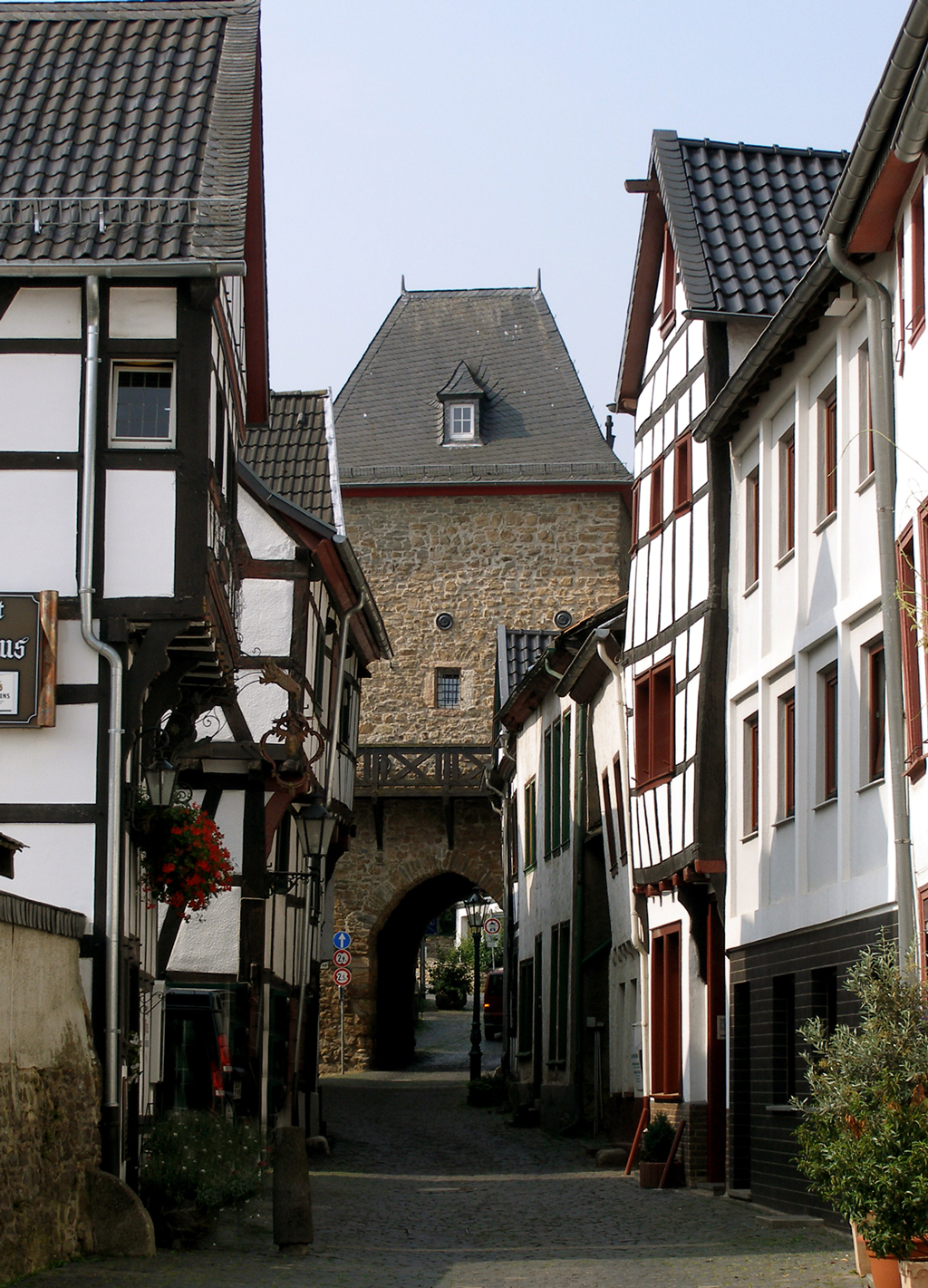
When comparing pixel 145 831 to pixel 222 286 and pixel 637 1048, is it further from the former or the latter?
pixel 637 1048

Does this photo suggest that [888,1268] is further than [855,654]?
No

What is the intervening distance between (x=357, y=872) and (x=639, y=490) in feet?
62.7

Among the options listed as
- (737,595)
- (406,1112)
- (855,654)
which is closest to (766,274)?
(737,595)

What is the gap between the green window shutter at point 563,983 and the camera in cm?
2516

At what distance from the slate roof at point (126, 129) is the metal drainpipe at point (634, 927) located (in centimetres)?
796

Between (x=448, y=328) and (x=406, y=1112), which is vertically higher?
(x=448, y=328)

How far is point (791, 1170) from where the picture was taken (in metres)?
14.0

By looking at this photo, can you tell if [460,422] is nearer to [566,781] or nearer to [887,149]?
[566,781]

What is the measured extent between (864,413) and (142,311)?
4.96 metres

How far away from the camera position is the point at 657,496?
18781 mm

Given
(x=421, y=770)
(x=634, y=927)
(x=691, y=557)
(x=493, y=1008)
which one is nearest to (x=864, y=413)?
(x=691, y=557)

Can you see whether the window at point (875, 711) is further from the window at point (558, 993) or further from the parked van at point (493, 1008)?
the parked van at point (493, 1008)

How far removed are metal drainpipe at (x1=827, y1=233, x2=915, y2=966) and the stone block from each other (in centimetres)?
472

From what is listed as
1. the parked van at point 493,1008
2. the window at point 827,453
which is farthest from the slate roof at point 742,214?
the parked van at point 493,1008
